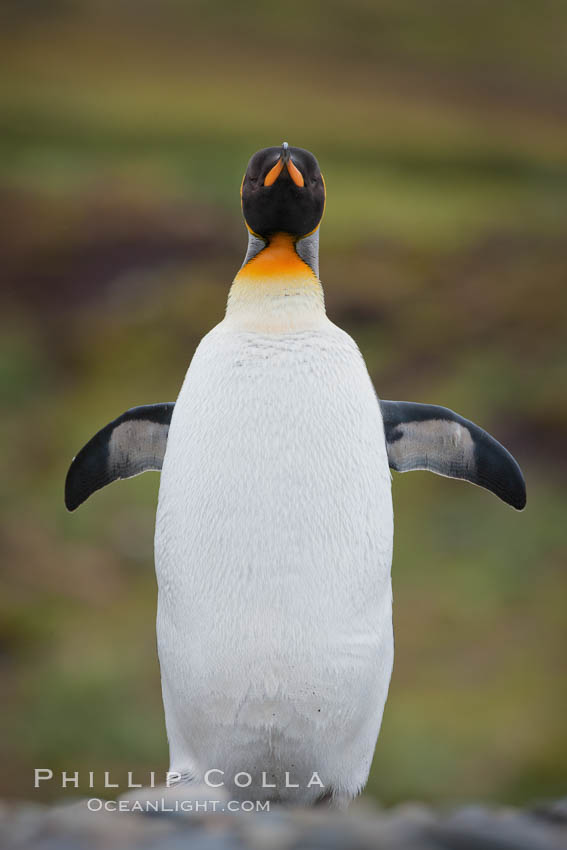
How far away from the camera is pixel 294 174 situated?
1065mm

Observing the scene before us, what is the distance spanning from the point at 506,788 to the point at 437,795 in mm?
228

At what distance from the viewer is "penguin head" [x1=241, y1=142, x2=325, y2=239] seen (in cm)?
107

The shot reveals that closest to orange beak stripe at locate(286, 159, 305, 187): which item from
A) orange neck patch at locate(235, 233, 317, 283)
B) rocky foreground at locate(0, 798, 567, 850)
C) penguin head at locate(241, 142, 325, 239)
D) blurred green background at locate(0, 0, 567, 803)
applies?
penguin head at locate(241, 142, 325, 239)

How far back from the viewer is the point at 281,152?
3.53 feet

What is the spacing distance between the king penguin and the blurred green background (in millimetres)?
2086

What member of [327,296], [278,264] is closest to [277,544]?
[278,264]

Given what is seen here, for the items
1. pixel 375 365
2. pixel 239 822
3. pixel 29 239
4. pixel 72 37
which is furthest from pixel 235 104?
pixel 239 822

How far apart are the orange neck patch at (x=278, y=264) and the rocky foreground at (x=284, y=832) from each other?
69cm

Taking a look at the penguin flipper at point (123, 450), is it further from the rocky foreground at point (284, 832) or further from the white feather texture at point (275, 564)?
the rocky foreground at point (284, 832)

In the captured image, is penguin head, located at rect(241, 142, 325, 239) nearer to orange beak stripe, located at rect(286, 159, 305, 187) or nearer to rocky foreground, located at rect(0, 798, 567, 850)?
orange beak stripe, located at rect(286, 159, 305, 187)

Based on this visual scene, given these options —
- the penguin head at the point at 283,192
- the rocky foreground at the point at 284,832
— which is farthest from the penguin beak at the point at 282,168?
the rocky foreground at the point at 284,832

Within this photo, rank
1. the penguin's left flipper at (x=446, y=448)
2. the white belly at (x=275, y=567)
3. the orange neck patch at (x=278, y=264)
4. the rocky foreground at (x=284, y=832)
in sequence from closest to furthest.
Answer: the rocky foreground at (x=284, y=832)
the white belly at (x=275, y=567)
the orange neck patch at (x=278, y=264)
the penguin's left flipper at (x=446, y=448)

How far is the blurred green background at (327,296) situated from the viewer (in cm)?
330

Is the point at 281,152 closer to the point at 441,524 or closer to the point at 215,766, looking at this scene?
the point at 215,766
